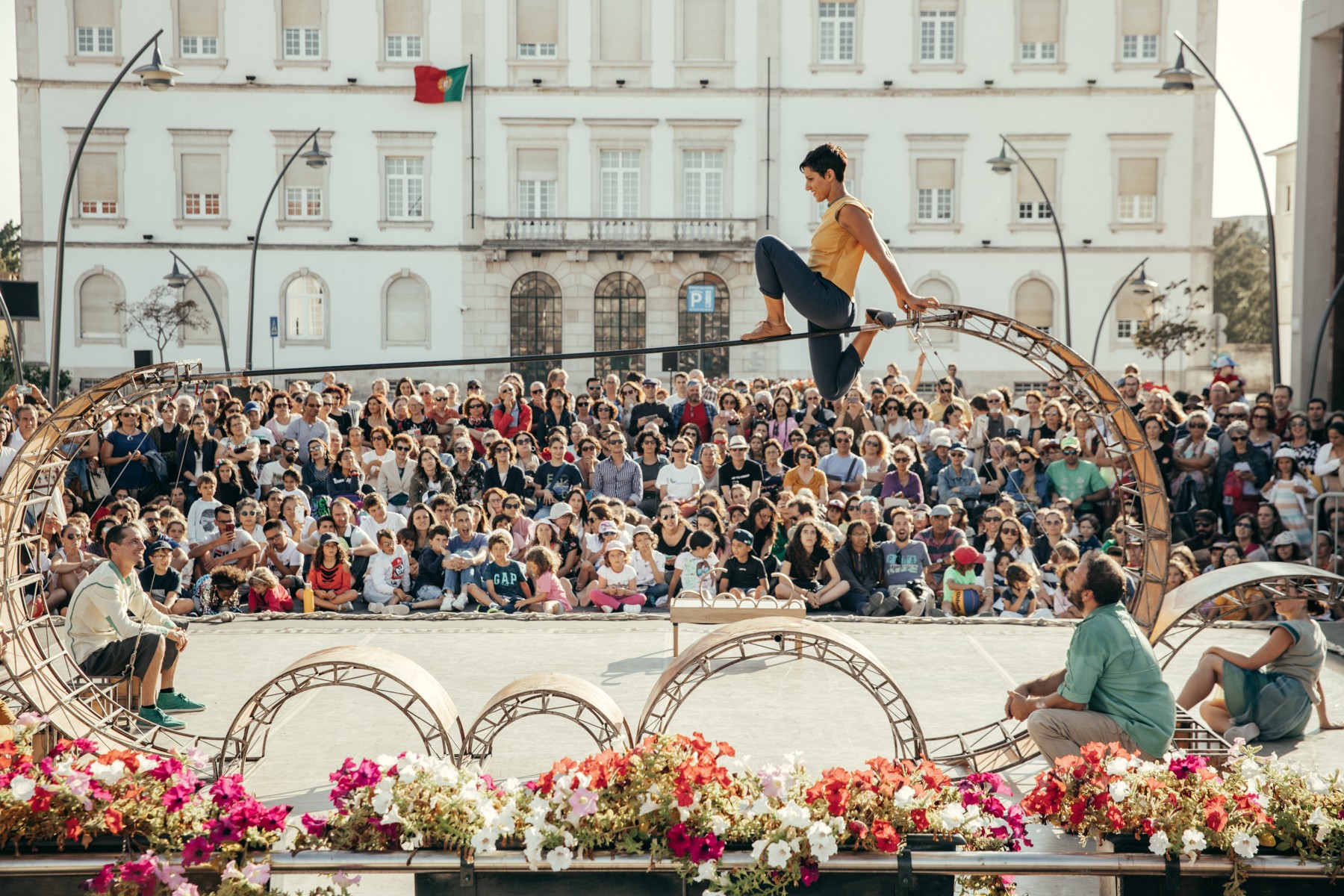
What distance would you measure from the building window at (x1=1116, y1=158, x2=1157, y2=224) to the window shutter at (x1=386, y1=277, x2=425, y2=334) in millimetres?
18940

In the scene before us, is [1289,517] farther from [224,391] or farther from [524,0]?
[524,0]

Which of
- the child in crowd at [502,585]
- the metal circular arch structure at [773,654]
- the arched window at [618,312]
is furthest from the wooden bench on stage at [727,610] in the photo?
→ the arched window at [618,312]

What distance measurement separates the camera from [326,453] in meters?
12.8

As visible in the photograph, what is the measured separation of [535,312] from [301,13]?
10.0 meters

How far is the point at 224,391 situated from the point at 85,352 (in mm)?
20904

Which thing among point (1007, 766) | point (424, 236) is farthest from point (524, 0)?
point (1007, 766)

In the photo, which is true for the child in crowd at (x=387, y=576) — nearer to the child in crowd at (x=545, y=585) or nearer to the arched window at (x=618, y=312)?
the child in crowd at (x=545, y=585)

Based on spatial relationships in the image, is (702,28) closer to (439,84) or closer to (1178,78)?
(439,84)

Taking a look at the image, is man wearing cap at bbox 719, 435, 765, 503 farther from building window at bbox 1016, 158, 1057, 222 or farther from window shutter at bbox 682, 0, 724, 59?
building window at bbox 1016, 158, 1057, 222

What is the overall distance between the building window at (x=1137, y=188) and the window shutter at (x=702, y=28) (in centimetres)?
1125

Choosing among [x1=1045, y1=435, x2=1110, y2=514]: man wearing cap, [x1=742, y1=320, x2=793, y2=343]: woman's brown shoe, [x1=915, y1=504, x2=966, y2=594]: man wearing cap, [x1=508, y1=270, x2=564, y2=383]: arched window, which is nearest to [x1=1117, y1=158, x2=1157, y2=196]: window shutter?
[x1=508, y1=270, x2=564, y2=383]: arched window

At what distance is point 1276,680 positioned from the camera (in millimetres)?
7152

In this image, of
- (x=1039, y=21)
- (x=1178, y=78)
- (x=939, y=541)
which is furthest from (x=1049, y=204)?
(x=939, y=541)

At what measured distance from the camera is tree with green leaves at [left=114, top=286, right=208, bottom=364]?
107ft
